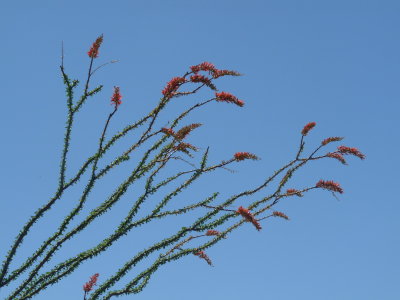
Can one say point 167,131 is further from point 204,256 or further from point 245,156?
point 204,256

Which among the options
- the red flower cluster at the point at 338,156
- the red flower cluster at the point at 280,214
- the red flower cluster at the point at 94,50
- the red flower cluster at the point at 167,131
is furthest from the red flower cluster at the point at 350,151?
the red flower cluster at the point at 94,50

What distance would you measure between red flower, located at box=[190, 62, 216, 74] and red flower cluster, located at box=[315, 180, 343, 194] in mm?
1642

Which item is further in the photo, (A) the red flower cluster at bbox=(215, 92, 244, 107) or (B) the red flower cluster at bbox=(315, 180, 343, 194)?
(B) the red flower cluster at bbox=(315, 180, 343, 194)

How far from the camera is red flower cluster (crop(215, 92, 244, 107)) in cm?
467

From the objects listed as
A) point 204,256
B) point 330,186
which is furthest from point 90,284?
point 330,186

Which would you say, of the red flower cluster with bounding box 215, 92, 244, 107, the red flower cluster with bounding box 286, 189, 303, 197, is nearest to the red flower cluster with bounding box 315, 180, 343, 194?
the red flower cluster with bounding box 286, 189, 303, 197

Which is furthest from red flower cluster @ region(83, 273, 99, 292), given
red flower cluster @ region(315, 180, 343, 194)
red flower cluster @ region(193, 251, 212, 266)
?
red flower cluster @ region(315, 180, 343, 194)

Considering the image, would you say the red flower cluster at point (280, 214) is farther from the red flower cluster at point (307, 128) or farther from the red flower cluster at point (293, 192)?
the red flower cluster at point (307, 128)

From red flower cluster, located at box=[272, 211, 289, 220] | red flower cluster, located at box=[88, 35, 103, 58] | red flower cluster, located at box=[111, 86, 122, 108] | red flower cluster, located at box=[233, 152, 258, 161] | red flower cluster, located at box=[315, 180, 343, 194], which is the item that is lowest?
red flower cluster, located at box=[315, 180, 343, 194]

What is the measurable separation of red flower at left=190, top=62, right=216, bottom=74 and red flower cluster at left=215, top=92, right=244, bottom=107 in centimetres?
23

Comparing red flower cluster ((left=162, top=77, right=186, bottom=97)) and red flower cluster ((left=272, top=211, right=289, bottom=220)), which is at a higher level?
red flower cluster ((left=162, top=77, right=186, bottom=97))

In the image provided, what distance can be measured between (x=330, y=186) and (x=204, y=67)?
1.77 metres

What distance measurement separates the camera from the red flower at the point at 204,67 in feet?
15.3

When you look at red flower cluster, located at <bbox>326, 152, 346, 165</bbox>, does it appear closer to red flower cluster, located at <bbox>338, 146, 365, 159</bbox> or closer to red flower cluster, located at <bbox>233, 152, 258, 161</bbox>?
red flower cluster, located at <bbox>338, 146, 365, 159</bbox>
